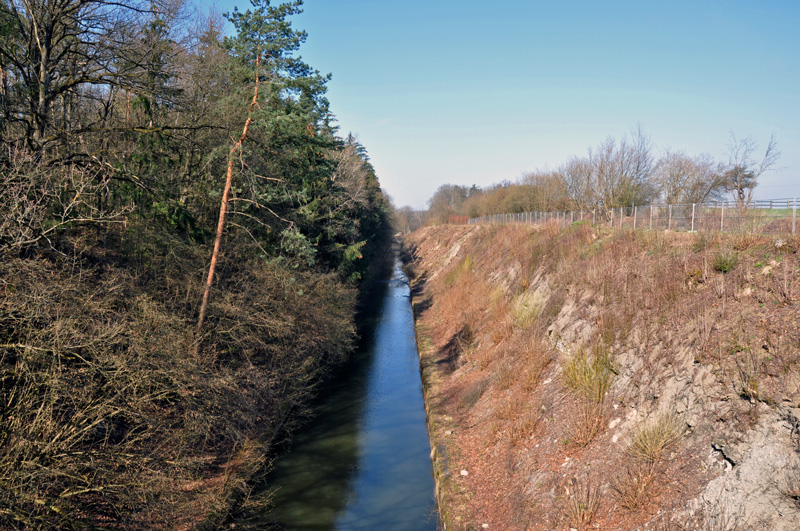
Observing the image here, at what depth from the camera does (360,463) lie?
1432 cm

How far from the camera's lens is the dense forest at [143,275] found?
24.5 ft

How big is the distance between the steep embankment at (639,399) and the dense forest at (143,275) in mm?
5485

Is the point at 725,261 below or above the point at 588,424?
above

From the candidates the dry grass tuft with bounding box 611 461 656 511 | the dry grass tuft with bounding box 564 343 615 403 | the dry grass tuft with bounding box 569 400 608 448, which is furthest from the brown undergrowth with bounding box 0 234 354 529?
the dry grass tuft with bounding box 564 343 615 403

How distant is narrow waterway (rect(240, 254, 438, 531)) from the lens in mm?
11633

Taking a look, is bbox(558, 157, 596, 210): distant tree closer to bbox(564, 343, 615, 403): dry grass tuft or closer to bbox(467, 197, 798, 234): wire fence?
bbox(467, 197, 798, 234): wire fence

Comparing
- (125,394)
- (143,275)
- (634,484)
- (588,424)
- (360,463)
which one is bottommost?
(360,463)

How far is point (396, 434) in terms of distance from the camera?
16.2 m

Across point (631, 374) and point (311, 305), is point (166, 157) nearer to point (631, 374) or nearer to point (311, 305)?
point (311, 305)

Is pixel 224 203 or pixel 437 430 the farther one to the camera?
pixel 437 430

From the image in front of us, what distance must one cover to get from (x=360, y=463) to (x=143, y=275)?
308 inches

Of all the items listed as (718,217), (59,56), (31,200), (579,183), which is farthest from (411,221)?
(31,200)

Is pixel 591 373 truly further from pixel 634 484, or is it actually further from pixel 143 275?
pixel 143 275

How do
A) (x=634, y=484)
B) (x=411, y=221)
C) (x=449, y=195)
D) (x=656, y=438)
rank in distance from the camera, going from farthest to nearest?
1. (x=411, y=221)
2. (x=449, y=195)
3. (x=656, y=438)
4. (x=634, y=484)
